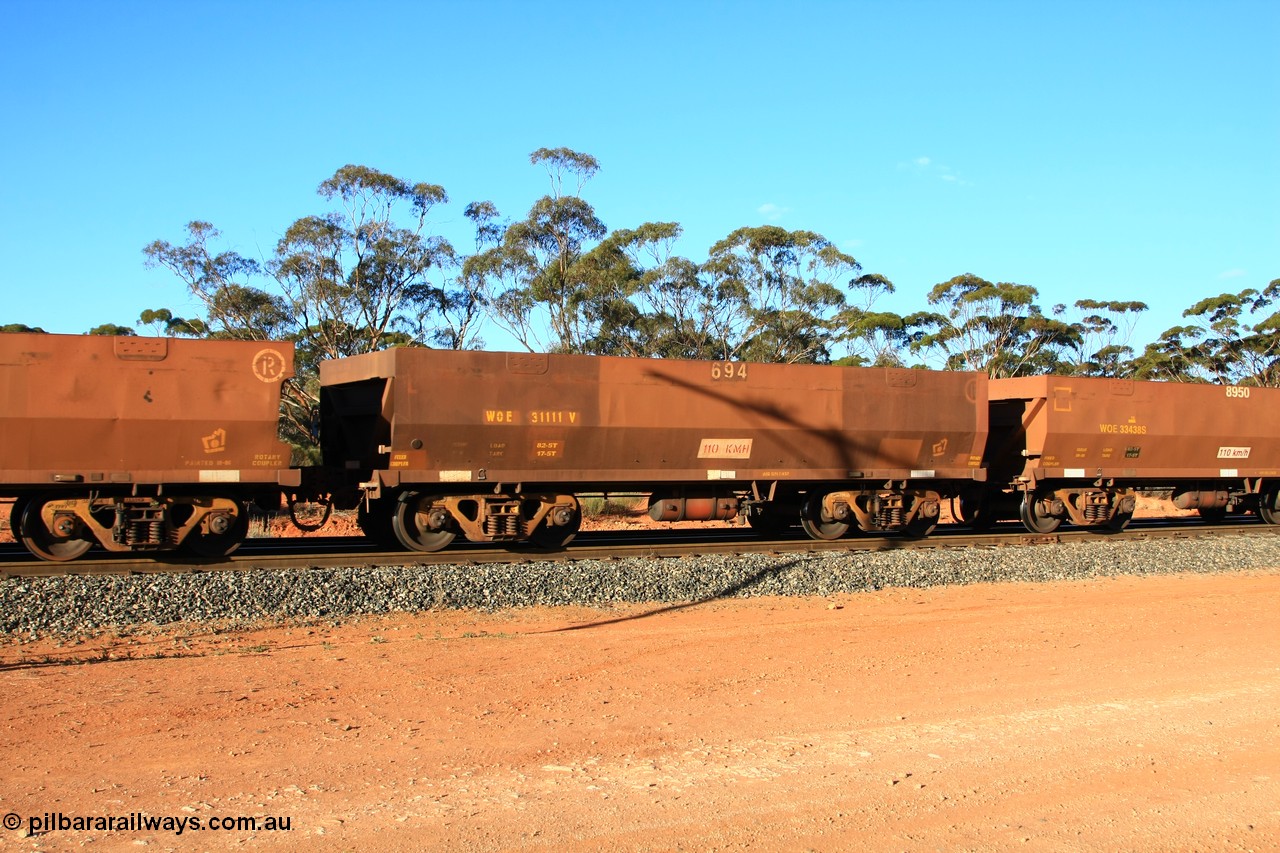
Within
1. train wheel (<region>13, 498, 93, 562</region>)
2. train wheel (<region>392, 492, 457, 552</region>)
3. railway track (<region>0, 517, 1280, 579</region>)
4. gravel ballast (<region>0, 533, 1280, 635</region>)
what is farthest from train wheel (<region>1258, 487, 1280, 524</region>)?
train wheel (<region>13, 498, 93, 562</region>)

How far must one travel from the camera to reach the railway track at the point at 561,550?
477 inches

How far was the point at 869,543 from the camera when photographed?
620 inches

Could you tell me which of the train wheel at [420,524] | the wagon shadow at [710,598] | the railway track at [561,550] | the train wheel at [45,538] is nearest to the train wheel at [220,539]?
the railway track at [561,550]

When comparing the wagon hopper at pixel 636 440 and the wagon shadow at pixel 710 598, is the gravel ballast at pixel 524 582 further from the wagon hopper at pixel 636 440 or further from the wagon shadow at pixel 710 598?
the wagon hopper at pixel 636 440

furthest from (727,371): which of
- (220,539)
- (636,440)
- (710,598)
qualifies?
(220,539)

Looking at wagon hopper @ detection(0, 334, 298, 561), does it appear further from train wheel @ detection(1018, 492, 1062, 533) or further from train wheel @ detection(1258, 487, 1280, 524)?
train wheel @ detection(1258, 487, 1280, 524)

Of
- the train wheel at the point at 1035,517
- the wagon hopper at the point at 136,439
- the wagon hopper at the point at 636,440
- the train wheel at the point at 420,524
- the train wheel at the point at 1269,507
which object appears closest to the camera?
the wagon hopper at the point at 136,439

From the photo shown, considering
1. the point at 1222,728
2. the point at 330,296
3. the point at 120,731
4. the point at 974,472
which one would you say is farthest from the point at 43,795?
the point at 330,296

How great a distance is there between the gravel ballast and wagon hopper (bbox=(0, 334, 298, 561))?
4.92 feet

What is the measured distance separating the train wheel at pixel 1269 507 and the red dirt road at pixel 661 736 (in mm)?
13238

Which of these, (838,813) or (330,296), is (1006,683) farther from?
(330,296)

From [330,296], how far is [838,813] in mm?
36654

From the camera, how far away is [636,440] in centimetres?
1495

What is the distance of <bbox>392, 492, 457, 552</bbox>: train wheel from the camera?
46.2ft
